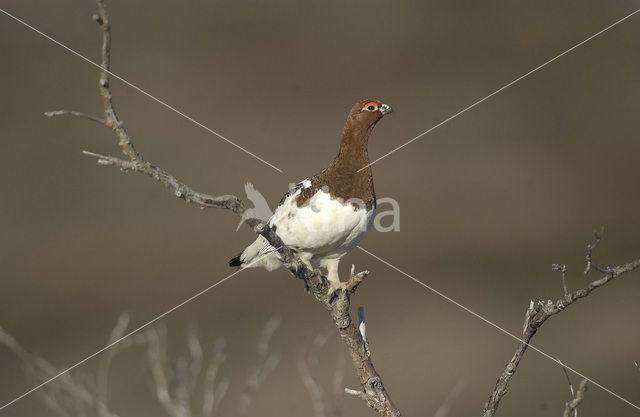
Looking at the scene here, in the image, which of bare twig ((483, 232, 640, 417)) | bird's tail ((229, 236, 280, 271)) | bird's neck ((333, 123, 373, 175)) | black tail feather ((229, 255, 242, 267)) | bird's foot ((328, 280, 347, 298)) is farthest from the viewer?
black tail feather ((229, 255, 242, 267))

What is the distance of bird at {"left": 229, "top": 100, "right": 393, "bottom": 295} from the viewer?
11.6 ft

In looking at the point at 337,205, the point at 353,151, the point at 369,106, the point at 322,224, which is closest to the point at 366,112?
the point at 369,106

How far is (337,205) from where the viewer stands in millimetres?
3520

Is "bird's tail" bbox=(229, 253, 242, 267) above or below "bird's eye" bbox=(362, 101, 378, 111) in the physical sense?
below

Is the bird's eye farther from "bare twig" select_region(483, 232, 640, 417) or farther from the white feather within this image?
"bare twig" select_region(483, 232, 640, 417)

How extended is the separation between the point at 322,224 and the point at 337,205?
0.11 m

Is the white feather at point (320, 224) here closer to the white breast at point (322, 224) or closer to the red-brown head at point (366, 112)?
the white breast at point (322, 224)

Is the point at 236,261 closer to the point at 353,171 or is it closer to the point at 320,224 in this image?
the point at 320,224

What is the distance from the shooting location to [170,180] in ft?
7.89

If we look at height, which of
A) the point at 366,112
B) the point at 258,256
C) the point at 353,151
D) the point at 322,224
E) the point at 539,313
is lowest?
the point at 539,313

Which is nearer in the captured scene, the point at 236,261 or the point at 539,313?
the point at 539,313

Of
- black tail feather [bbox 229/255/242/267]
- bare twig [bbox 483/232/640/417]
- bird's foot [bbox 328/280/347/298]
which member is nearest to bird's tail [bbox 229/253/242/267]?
black tail feather [bbox 229/255/242/267]

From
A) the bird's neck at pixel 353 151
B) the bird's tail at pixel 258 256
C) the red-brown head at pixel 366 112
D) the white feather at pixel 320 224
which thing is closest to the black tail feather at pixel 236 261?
the bird's tail at pixel 258 256

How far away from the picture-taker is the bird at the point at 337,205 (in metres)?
3.52
